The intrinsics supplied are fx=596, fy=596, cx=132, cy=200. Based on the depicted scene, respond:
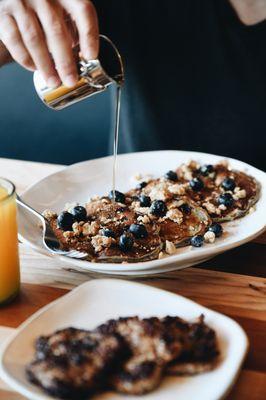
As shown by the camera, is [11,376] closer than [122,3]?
Yes

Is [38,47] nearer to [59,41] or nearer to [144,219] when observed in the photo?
[59,41]

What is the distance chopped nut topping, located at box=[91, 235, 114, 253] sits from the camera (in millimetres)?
1201

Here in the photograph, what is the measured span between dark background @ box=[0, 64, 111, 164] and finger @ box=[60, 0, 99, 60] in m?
1.52

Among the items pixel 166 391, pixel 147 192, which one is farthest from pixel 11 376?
pixel 147 192

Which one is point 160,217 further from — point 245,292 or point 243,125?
point 243,125

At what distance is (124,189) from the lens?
159cm

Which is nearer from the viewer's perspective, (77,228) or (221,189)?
(77,228)

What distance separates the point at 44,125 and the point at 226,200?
5.96ft

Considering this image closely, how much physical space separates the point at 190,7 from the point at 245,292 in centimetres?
122

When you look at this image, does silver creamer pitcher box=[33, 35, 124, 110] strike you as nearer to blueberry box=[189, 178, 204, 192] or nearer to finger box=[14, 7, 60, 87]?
finger box=[14, 7, 60, 87]

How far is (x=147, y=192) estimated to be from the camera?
149 cm

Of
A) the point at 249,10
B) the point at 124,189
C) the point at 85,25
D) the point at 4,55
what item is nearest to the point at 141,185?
the point at 124,189

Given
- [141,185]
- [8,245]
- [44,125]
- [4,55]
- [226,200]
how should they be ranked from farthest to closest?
1. [44,125]
2. [4,55]
3. [141,185]
4. [226,200]
5. [8,245]

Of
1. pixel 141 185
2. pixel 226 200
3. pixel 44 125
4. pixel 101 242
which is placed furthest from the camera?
pixel 44 125
